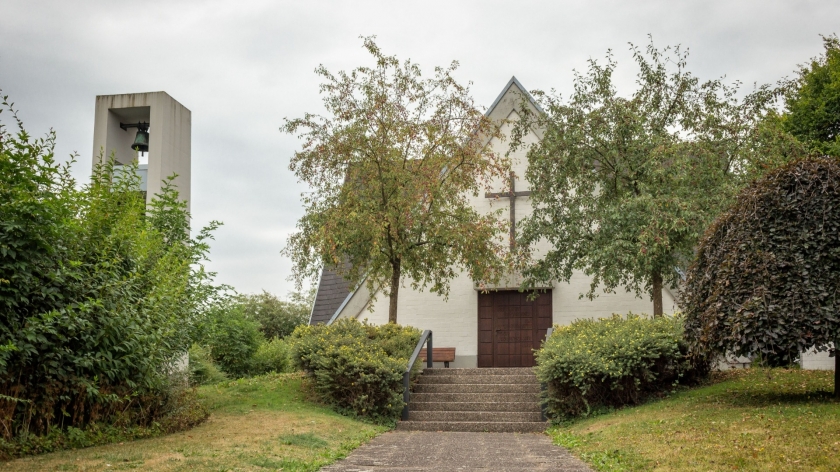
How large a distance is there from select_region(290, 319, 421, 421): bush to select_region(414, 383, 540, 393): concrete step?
1.00 meters

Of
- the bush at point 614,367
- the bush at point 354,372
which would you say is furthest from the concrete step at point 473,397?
the bush at point 614,367

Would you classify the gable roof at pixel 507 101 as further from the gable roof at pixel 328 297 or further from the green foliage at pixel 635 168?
the gable roof at pixel 328 297

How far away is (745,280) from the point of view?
10.3m

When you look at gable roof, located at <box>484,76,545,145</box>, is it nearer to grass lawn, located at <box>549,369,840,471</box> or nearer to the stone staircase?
the stone staircase

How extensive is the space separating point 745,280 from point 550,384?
388 centimetres

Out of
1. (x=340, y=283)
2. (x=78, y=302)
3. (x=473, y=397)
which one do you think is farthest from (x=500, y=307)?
(x=78, y=302)

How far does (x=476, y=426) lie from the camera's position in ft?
42.0

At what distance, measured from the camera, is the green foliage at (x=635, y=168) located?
14.6m

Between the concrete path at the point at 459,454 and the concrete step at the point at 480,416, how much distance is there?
1.12m

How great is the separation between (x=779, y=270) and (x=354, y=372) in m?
6.87

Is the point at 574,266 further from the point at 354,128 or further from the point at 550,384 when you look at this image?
the point at 354,128

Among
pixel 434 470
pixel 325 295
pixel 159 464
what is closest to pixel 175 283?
pixel 159 464

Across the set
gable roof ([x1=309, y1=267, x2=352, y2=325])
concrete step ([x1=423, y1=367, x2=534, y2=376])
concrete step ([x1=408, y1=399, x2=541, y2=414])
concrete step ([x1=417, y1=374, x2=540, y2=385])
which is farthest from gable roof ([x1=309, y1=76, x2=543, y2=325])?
concrete step ([x1=408, y1=399, x2=541, y2=414])

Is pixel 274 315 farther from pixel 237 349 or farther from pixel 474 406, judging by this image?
pixel 474 406
